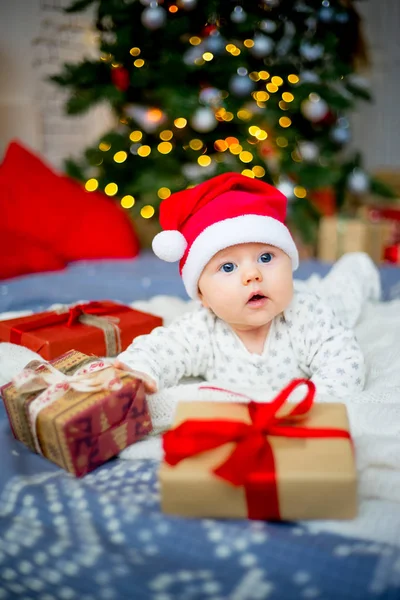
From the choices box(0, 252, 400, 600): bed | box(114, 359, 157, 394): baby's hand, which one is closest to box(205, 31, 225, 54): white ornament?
box(114, 359, 157, 394): baby's hand

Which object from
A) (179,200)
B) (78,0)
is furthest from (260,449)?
(78,0)

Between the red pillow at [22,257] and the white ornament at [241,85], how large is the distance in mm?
970

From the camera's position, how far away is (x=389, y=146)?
3.58 metres

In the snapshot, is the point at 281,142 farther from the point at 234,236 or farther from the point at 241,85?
the point at 234,236

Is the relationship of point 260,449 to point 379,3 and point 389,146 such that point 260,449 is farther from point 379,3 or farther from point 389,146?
point 379,3

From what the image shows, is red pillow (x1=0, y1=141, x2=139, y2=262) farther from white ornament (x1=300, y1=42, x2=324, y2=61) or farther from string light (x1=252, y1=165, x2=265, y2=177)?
white ornament (x1=300, y1=42, x2=324, y2=61)

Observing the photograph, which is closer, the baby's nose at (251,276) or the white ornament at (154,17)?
the baby's nose at (251,276)

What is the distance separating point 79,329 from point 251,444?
603 millimetres

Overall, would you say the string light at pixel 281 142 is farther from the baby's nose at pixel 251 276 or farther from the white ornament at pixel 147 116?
the baby's nose at pixel 251 276

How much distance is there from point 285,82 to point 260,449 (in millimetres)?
2073

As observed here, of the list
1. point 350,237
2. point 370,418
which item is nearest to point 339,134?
point 350,237

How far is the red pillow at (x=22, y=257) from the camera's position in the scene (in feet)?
6.20

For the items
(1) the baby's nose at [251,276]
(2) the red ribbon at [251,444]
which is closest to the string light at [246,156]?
(1) the baby's nose at [251,276]

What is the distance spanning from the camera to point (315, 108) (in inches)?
92.1
